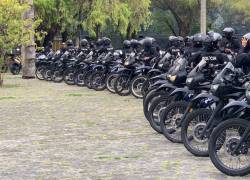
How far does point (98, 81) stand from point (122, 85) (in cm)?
203

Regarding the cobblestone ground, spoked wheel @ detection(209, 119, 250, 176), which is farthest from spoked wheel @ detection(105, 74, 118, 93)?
spoked wheel @ detection(209, 119, 250, 176)

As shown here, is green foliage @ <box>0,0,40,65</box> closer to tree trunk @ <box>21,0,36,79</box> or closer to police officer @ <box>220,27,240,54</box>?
tree trunk @ <box>21,0,36,79</box>

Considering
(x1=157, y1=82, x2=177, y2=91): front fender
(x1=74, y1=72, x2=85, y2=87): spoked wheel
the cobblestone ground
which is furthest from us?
(x1=74, y1=72, x2=85, y2=87): spoked wheel

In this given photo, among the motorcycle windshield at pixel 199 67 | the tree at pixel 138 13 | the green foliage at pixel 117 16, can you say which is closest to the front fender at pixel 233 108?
the motorcycle windshield at pixel 199 67

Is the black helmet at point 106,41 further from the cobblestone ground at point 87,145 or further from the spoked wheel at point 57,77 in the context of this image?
the cobblestone ground at point 87,145

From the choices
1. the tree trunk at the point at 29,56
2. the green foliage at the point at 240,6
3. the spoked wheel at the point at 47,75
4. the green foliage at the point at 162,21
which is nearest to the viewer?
the spoked wheel at the point at 47,75

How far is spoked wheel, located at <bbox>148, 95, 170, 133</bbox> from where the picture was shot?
9.50 metres

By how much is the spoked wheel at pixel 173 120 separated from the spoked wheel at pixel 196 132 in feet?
2.08

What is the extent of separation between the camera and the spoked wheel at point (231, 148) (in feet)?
21.9

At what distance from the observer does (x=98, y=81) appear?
18.0 meters

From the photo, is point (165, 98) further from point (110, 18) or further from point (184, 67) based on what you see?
point (110, 18)

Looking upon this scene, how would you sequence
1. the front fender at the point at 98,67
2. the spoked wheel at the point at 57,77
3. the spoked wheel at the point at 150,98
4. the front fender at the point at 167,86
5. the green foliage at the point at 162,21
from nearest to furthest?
the front fender at the point at 167,86 < the spoked wheel at the point at 150,98 < the front fender at the point at 98,67 < the spoked wheel at the point at 57,77 < the green foliage at the point at 162,21

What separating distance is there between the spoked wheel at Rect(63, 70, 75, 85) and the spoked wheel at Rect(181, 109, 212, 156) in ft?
40.8

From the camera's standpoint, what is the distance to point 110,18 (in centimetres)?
3159
